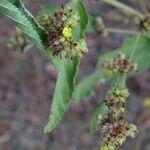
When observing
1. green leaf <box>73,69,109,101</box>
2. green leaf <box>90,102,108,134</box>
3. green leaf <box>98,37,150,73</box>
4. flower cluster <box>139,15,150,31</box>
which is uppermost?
flower cluster <box>139,15,150,31</box>

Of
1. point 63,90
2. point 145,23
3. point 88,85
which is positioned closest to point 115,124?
point 63,90

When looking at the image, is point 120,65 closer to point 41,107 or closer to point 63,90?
point 63,90

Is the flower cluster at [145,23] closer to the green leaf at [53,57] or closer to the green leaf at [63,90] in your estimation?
the green leaf at [53,57]

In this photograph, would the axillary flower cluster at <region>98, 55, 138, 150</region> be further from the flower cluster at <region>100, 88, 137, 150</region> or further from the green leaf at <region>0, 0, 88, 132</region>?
the green leaf at <region>0, 0, 88, 132</region>

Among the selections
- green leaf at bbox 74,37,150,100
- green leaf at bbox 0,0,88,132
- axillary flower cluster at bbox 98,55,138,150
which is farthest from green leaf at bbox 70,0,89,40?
green leaf at bbox 74,37,150,100

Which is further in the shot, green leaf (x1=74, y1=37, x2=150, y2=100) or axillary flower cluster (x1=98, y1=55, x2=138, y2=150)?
green leaf (x1=74, y1=37, x2=150, y2=100)

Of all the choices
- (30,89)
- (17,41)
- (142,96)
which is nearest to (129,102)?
(142,96)

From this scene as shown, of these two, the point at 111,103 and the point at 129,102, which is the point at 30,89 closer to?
the point at 129,102
